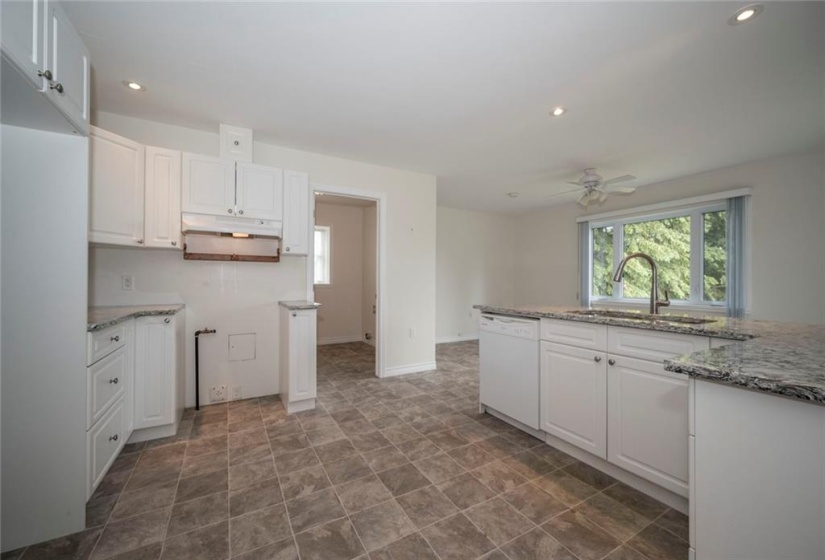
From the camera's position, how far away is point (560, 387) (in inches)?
85.1

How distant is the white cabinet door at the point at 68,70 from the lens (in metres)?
1.32

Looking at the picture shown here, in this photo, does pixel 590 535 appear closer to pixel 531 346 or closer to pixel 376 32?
pixel 531 346

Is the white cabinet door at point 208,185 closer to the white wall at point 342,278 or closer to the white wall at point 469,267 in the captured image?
the white wall at point 342,278

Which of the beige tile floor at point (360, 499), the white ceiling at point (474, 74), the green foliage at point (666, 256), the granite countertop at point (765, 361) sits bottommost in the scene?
the beige tile floor at point (360, 499)

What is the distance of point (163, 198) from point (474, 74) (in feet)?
8.42

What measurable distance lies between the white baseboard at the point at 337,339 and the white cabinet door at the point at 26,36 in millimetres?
5058

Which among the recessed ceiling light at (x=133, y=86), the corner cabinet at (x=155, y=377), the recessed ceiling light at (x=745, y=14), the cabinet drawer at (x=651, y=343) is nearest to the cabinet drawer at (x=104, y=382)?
the corner cabinet at (x=155, y=377)

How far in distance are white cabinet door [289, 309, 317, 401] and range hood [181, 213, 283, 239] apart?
83 cm

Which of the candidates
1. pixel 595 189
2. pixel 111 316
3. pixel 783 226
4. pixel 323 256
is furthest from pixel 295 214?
pixel 783 226

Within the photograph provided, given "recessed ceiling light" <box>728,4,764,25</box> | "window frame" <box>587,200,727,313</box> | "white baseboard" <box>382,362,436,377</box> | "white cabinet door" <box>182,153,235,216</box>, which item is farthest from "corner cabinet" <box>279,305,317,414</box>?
"window frame" <box>587,200,727,313</box>

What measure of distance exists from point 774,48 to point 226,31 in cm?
314

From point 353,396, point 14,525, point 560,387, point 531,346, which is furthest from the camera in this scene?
point 353,396

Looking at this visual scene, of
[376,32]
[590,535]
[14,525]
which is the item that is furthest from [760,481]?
[14,525]

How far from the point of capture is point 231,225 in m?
2.77
